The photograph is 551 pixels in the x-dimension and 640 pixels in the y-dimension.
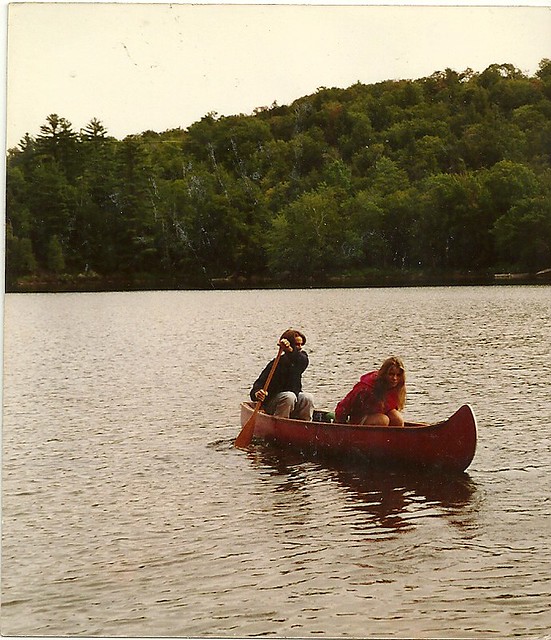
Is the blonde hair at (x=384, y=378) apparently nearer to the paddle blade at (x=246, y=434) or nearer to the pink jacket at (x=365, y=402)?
the pink jacket at (x=365, y=402)

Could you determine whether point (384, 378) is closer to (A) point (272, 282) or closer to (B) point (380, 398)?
(B) point (380, 398)

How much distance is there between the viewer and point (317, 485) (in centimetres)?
779

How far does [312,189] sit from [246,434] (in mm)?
2375

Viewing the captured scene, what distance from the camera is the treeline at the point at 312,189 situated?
887 cm

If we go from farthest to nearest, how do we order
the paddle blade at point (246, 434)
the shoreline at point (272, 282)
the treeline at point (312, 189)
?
the shoreline at point (272, 282), the treeline at point (312, 189), the paddle blade at point (246, 434)

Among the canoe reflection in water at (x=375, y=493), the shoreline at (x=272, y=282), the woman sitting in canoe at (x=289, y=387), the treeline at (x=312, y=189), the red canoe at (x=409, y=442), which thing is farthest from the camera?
the shoreline at (x=272, y=282)

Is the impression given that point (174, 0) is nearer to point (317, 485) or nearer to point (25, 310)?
point (25, 310)

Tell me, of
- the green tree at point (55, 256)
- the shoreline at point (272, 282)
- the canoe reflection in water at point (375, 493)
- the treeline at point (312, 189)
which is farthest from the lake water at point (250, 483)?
the treeline at point (312, 189)

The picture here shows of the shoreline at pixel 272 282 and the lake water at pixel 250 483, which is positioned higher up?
the shoreline at pixel 272 282

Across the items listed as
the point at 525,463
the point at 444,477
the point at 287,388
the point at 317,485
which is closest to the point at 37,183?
the point at 287,388

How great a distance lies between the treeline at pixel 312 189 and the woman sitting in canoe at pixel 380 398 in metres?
2.18

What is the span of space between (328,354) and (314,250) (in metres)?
2.49

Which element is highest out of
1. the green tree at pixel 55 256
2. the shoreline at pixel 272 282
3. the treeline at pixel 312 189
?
the treeline at pixel 312 189

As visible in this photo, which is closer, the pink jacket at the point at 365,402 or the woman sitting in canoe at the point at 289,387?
the pink jacket at the point at 365,402
